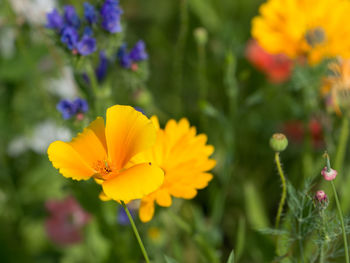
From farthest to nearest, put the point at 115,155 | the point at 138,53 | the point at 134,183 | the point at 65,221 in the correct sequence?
the point at 65,221, the point at 138,53, the point at 115,155, the point at 134,183

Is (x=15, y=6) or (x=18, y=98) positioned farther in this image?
(x=18, y=98)

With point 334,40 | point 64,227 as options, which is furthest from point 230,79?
point 64,227

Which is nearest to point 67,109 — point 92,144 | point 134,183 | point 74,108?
point 74,108

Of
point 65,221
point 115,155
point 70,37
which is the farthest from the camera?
point 65,221

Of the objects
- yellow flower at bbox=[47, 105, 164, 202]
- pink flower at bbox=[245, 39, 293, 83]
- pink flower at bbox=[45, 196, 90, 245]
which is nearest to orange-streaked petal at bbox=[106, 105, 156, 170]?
yellow flower at bbox=[47, 105, 164, 202]

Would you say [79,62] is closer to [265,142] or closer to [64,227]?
[64,227]

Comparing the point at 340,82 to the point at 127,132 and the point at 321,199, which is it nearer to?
the point at 321,199

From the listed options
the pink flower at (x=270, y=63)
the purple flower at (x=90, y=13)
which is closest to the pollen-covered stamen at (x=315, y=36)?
the pink flower at (x=270, y=63)
